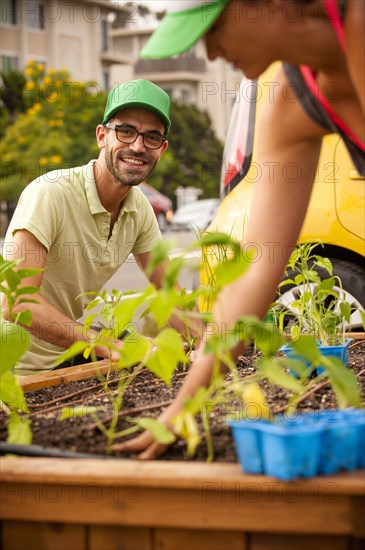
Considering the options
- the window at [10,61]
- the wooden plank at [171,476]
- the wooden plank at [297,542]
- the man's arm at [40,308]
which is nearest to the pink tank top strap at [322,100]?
the wooden plank at [171,476]

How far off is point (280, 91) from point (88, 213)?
168cm

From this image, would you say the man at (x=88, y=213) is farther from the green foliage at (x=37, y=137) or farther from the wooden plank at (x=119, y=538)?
the green foliage at (x=37, y=137)

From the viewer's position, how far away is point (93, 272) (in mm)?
3643

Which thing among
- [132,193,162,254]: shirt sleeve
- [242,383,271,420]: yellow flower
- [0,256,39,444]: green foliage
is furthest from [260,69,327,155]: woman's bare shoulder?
[132,193,162,254]: shirt sleeve

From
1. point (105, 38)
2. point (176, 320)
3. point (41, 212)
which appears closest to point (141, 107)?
point (41, 212)

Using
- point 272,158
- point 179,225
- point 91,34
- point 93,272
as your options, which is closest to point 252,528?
point 272,158

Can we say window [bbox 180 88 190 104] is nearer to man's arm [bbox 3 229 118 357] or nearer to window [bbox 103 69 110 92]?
window [bbox 103 69 110 92]

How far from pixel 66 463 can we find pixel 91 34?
4136cm

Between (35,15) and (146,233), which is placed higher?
(35,15)

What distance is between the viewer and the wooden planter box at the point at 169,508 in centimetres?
162

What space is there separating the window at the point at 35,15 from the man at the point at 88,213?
35.2m

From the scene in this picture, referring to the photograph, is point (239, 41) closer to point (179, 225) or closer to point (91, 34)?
point (179, 225)

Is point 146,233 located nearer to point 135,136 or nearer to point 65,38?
point 135,136

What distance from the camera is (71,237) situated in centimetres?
353
